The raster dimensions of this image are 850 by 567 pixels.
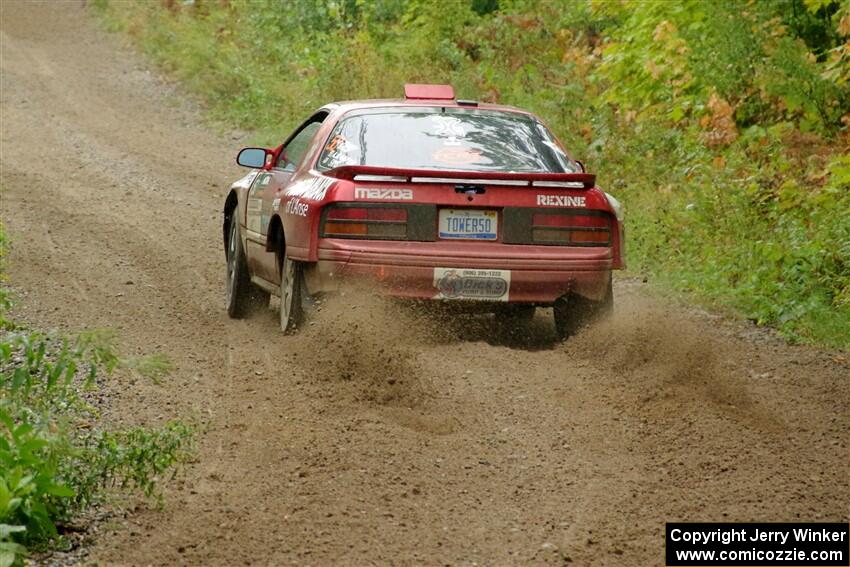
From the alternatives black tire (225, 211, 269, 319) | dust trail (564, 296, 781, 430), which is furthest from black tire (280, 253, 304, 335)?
dust trail (564, 296, 781, 430)

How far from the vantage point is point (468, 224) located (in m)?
8.02

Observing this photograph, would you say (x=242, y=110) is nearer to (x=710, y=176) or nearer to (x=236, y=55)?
(x=236, y=55)

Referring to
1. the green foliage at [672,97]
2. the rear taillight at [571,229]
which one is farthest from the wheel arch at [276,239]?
the green foliage at [672,97]

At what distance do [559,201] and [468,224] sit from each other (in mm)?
569

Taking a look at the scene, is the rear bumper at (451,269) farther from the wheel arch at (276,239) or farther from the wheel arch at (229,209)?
the wheel arch at (229,209)

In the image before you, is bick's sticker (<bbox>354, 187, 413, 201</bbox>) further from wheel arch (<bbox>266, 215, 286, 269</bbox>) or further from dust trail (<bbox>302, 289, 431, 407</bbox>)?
wheel arch (<bbox>266, 215, 286, 269</bbox>)

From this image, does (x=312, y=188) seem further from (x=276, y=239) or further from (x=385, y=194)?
(x=276, y=239)

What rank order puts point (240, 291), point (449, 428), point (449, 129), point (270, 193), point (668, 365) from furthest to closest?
point (240, 291) < point (270, 193) < point (449, 129) < point (668, 365) < point (449, 428)

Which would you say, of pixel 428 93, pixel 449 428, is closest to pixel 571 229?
pixel 428 93

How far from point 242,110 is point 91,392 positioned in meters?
15.2

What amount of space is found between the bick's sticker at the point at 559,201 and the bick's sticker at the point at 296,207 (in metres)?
1.39

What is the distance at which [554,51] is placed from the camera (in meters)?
19.1

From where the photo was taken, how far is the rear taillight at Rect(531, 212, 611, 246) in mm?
8086

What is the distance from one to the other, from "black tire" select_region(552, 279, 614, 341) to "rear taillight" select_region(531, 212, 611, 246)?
0.29 m
